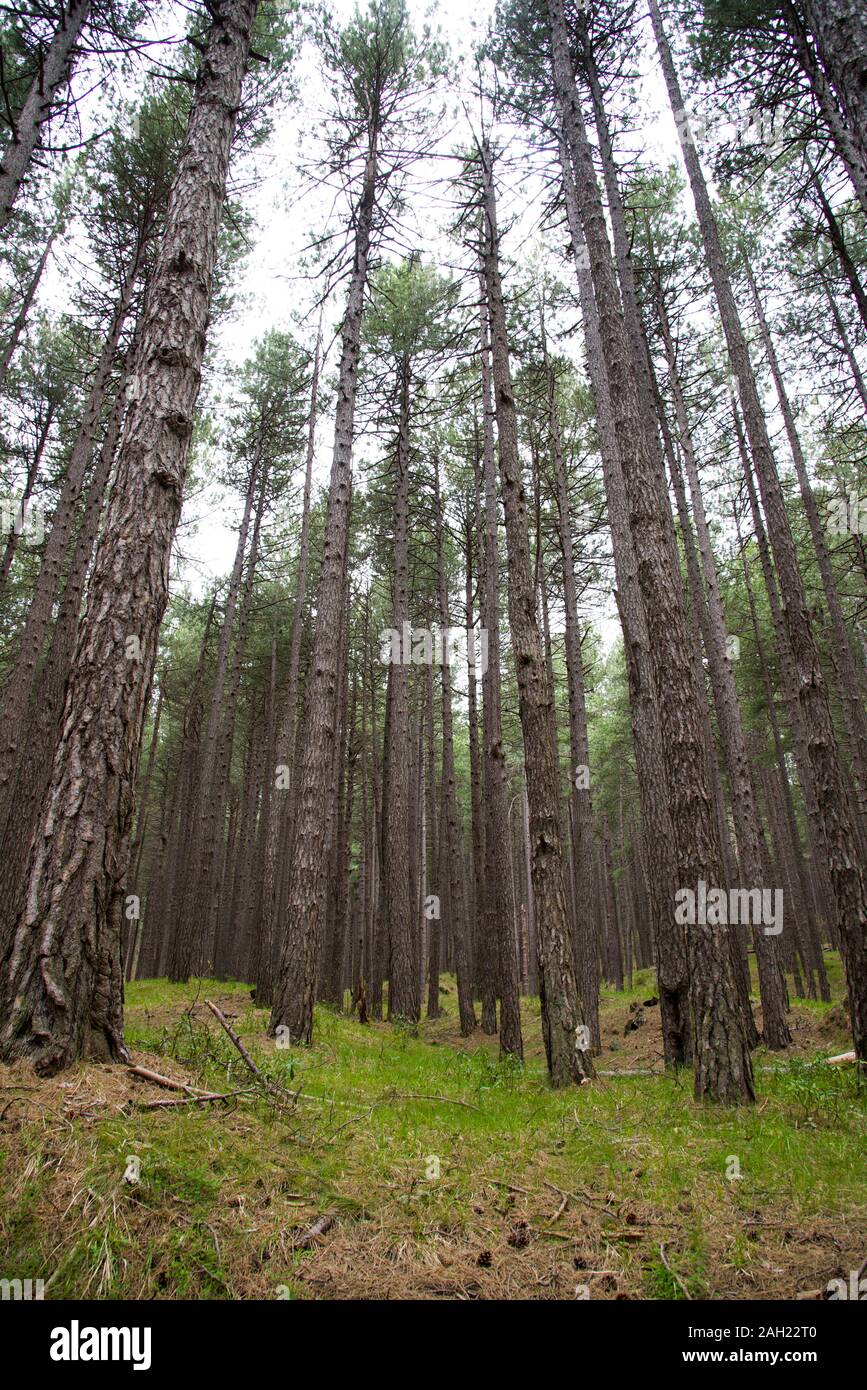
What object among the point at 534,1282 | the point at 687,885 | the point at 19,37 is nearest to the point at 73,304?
the point at 19,37

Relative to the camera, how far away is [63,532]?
1138 cm

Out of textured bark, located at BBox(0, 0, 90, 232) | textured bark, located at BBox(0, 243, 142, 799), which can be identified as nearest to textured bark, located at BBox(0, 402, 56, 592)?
textured bark, located at BBox(0, 243, 142, 799)

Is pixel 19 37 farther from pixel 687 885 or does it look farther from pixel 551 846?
pixel 687 885

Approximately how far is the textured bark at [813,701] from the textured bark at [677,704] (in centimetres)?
195

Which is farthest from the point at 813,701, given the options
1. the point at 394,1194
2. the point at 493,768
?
the point at 394,1194

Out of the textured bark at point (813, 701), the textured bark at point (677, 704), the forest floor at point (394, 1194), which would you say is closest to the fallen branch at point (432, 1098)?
the forest floor at point (394, 1194)

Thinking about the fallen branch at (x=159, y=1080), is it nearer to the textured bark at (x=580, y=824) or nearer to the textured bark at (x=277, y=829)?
the textured bark at (x=580, y=824)

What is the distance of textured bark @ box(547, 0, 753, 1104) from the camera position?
5082mm

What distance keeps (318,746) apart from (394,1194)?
5.65 metres

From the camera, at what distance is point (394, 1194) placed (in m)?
3.03

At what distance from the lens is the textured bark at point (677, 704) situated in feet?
16.7

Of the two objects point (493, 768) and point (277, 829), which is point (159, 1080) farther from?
point (277, 829)
